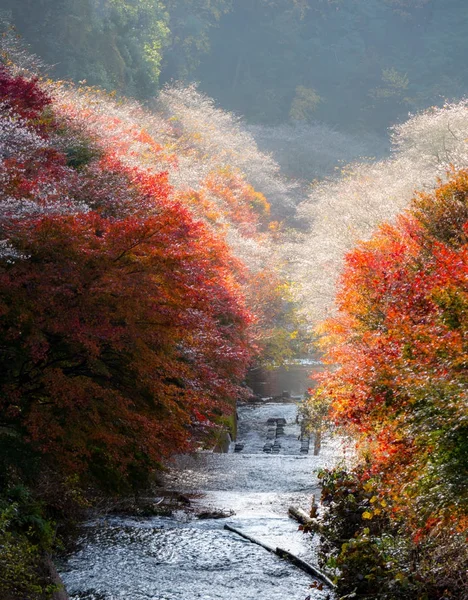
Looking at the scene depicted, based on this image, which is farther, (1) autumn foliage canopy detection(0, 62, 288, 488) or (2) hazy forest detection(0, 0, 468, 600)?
(1) autumn foliage canopy detection(0, 62, 288, 488)

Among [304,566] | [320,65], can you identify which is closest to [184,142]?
[320,65]

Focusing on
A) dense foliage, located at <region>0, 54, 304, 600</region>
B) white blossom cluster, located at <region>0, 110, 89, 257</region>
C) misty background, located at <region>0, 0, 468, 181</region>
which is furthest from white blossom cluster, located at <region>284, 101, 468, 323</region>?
misty background, located at <region>0, 0, 468, 181</region>

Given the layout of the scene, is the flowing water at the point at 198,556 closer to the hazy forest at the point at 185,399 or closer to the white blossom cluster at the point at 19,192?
the hazy forest at the point at 185,399

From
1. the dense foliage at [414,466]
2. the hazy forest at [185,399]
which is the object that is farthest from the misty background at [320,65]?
the dense foliage at [414,466]

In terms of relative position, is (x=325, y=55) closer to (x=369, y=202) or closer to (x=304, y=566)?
(x=369, y=202)

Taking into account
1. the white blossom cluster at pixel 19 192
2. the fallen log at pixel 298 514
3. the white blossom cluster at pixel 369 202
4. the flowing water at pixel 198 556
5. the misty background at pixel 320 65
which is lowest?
the flowing water at pixel 198 556

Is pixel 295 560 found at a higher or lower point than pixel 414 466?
lower

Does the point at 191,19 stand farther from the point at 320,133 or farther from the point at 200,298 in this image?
the point at 200,298

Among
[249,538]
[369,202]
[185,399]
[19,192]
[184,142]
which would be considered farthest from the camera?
[184,142]

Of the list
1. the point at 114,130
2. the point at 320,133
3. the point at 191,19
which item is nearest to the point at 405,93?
the point at 320,133

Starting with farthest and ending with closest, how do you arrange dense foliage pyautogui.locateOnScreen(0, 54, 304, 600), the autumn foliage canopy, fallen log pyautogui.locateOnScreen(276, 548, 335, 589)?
1. the autumn foliage canopy
2. dense foliage pyautogui.locateOnScreen(0, 54, 304, 600)
3. fallen log pyautogui.locateOnScreen(276, 548, 335, 589)

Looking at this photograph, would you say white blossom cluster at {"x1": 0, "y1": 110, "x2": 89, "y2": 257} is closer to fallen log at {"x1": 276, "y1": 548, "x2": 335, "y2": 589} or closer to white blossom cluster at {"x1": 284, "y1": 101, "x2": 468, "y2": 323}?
fallen log at {"x1": 276, "y1": 548, "x2": 335, "y2": 589}

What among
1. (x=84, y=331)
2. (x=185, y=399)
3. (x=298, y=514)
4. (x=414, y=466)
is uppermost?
(x=84, y=331)

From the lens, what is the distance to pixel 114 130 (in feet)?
86.9
